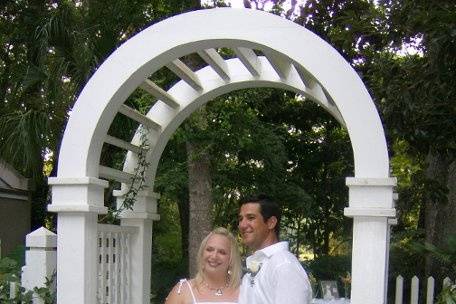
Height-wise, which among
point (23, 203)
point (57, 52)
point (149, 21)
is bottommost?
point (23, 203)

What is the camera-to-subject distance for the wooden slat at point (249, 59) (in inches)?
174

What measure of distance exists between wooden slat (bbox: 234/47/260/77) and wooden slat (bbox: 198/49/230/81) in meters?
0.20

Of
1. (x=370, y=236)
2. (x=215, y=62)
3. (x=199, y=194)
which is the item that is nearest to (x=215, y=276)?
(x=370, y=236)

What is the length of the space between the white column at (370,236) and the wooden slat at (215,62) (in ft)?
4.51

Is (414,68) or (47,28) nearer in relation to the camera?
(414,68)

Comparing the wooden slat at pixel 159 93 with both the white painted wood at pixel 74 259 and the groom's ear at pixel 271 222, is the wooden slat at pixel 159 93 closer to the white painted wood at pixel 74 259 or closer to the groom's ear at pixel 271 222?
the white painted wood at pixel 74 259

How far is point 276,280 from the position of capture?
318 centimetres

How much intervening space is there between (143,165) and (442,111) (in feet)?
8.74

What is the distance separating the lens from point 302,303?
10.2 ft

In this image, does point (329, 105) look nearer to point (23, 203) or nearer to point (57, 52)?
point (57, 52)

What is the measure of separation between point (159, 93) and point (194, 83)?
0.26m

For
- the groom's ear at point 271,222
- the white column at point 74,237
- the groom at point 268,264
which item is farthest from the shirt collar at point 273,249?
the white column at point 74,237

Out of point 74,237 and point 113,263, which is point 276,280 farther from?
point 113,263

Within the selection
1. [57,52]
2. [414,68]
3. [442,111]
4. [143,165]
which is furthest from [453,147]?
[57,52]
